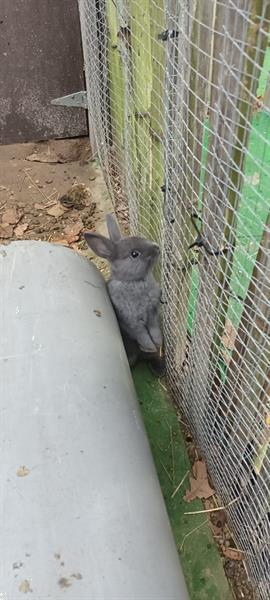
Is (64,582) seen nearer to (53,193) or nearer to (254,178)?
(254,178)

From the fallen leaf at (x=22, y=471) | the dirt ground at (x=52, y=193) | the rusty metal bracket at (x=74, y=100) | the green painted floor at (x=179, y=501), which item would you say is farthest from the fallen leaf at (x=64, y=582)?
the rusty metal bracket at (x=74, y=100)

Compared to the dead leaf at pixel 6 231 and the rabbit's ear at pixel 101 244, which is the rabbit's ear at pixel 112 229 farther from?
the dead leaf at pixel 6 231

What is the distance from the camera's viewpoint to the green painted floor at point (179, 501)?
2.43 meters

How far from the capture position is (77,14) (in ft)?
15.0

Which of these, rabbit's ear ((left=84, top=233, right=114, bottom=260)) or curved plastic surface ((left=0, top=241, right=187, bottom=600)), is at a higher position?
curved plastic surface ((left=0, top=241, right=187, bottom=600))

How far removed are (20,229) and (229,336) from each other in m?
2.69

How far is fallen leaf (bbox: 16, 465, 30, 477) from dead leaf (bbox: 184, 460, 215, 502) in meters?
1.31

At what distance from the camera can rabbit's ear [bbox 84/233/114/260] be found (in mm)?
2969

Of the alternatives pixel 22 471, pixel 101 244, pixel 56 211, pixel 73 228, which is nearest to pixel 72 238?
pixel 73 228

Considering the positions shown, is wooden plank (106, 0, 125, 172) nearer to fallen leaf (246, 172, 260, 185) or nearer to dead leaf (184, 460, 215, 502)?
fallen leaf (246, 172, 260, 185)

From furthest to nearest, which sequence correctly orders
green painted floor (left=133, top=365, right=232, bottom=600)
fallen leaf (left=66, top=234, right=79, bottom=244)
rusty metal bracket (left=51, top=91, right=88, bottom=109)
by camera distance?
rusty metal bracket (left=51, top=91, right=88, bottom=109)
fallen leaf (left=66, top=234, right=79, bottom=244)
green painted floor (left=133, top=365, right=232, bottom=600)

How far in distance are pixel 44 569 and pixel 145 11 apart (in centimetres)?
253

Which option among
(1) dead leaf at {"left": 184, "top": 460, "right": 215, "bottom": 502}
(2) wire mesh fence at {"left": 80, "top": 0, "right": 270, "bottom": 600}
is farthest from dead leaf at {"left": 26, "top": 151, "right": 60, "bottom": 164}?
(1) dead leaf at {"left": 184, "top": 460, "right": 215, "bottom": 502}

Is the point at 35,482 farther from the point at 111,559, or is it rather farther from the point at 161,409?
the point at 161,409
